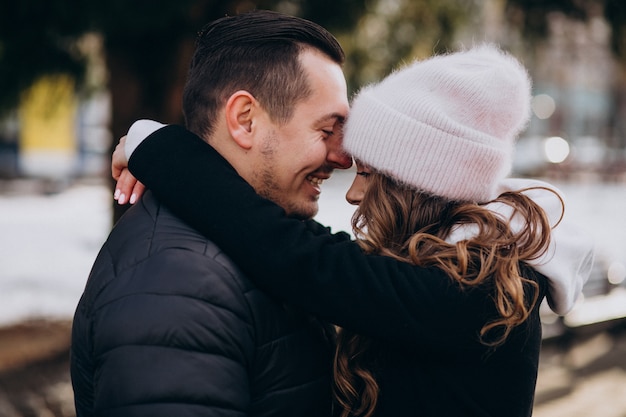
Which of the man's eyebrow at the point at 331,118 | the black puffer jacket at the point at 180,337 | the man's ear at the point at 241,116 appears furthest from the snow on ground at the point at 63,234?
the black puffer jacket at the point at 180,337

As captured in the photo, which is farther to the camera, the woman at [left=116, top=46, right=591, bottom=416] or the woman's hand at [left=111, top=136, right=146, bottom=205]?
the woman's hand at [left=111, top=136, right=146, bottom=205]

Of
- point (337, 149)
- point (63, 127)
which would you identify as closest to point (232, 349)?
point (337, 149)

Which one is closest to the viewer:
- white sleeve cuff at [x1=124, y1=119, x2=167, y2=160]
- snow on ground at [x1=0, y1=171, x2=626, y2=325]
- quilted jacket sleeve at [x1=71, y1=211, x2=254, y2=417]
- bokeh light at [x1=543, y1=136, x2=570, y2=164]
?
quilted jacket sleeve at [x1=71, y1=211, x2=254, y2=417]

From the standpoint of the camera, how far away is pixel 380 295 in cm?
179

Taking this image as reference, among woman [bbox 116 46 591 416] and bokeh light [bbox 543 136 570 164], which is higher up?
woman [bbox 116 46 591 416]

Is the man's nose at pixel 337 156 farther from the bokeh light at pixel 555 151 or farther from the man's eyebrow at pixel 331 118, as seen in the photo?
the bokeh light at pixel 555 151

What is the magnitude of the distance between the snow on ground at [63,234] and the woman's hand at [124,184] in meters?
3.60

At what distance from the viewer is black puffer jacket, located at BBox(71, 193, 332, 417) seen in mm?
1522

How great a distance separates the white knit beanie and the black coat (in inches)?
10.7

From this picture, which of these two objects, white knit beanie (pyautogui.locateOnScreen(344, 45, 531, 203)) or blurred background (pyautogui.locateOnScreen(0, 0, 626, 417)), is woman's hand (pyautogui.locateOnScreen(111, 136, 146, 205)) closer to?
white knit beanie (pyautogui.locateOnScreen(344, 45, 531, 203))

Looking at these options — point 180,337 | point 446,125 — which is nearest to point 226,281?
point 180,337

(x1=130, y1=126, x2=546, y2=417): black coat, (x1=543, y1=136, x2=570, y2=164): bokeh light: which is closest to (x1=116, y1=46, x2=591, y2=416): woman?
(x1=130, y1=126, x2=546, y2=417): black coat

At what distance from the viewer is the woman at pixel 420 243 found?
5.89 feet

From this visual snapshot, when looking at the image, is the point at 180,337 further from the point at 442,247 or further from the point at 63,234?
the point at 63,234
